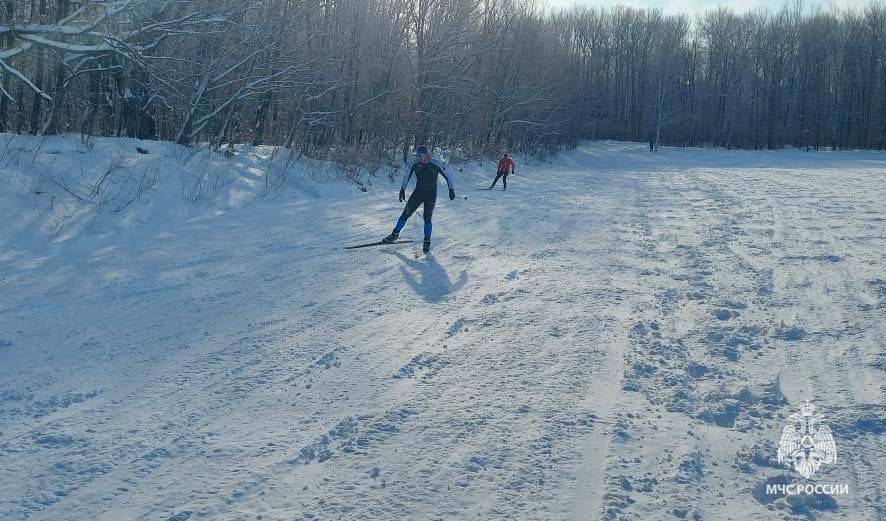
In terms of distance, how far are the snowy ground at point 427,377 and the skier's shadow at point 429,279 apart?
5 cm

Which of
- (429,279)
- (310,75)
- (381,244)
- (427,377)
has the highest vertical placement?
(310,75)

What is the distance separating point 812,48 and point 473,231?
73686mm

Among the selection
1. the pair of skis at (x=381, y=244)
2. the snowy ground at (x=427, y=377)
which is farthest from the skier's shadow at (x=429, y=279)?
the pair of skis at (x=381, y=244)

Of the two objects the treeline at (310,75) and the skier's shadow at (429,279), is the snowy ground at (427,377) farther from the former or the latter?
the treeline at (310,75)

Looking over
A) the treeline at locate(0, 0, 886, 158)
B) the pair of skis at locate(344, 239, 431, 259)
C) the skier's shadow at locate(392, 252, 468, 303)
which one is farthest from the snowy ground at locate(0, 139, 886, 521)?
the treeline at locate(0, 0, 886, 158)

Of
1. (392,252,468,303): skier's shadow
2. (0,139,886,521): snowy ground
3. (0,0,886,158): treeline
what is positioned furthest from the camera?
(0,0,886,158): treeline

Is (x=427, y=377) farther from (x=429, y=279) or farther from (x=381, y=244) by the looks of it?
(x=381, y=244)

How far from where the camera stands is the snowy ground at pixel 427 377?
3.42 metres

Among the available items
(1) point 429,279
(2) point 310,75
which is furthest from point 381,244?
(2) point 310,75

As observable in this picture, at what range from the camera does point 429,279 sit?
27.1 feet

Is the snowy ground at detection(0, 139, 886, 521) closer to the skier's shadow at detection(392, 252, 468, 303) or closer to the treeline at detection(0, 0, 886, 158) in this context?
the skier's shadow at detection(392, 252, 468, 303)

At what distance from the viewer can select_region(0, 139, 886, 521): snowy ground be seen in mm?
3416

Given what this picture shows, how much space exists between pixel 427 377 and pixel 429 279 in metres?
3.34

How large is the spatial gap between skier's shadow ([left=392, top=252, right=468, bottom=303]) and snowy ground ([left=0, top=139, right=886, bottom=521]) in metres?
0.05
